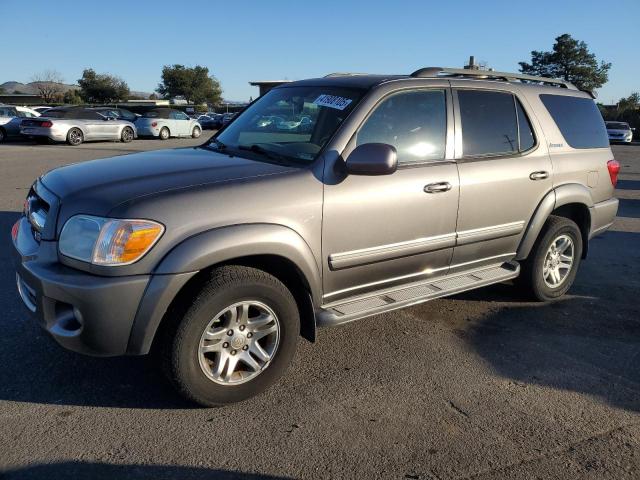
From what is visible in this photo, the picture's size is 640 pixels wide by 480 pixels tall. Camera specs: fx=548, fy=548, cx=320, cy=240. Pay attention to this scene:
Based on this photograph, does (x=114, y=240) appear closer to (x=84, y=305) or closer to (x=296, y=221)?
(x=84, y=305)

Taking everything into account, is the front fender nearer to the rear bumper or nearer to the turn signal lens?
the turn signal lens

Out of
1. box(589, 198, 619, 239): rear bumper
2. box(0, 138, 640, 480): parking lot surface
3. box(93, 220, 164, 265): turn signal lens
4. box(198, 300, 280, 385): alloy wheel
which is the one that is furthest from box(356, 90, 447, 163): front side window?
box(589, 198, 619, 239): rear bumper

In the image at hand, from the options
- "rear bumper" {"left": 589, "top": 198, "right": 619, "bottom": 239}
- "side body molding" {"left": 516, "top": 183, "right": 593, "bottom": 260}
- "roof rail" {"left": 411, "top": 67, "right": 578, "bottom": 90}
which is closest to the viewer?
"roof rail" {"left": 411, "top": 67, "right": 578, "bottom": 90}

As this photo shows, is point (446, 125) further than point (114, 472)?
Yes

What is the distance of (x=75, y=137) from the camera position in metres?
20.3

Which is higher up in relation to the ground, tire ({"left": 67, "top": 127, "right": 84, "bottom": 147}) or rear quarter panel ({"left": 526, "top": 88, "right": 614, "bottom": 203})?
rear quarter panel ({"left": 526, "top": 88, "right": 614, "bottom": 203})

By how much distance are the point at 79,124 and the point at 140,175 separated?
19321mm

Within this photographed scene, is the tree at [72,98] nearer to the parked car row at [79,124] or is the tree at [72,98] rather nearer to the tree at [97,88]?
the tree at [97,88]

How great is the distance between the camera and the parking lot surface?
8.67 ft

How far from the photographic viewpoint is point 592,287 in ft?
17.9

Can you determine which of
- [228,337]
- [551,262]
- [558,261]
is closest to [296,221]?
[228,337]

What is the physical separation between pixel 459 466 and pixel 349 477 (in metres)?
0.55

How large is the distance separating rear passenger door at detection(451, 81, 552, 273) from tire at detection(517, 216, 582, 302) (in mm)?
334

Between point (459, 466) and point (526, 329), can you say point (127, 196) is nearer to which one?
point (459, 466)
